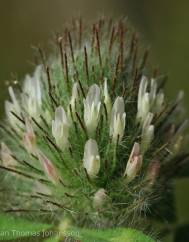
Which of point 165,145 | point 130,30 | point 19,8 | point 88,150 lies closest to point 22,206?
point 88,150

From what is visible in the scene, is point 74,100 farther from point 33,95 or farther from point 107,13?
point 107,13

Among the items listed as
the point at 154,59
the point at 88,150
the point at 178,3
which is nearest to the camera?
the point at 88,150

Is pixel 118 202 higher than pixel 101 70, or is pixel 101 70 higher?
pixel 101 70

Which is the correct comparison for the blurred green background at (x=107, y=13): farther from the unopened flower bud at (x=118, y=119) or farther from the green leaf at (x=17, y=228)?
the green leaf at (x=17, y=228)

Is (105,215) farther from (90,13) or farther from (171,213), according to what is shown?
(90,13)

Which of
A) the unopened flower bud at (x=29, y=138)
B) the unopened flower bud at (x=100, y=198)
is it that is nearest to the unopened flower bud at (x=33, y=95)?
the unopened flower bud at (x=29, y=138)
